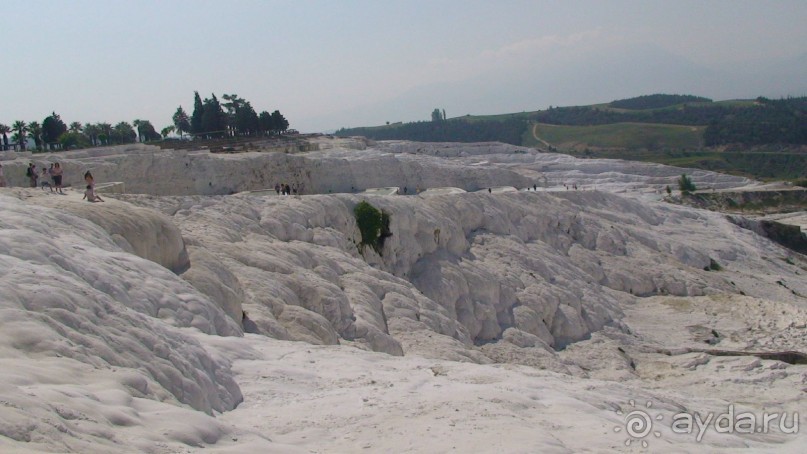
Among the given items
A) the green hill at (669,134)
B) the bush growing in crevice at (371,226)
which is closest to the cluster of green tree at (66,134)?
the bush growing in crevice at (371,226)

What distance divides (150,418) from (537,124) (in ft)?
449

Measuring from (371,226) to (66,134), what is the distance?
94.3 feet

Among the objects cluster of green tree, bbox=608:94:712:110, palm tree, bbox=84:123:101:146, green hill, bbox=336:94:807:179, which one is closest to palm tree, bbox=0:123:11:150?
palm tree, bbox=84:123:101:146

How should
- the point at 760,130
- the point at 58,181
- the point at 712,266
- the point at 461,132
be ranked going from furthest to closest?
the point at 461,132 → the point at 760,130 → the point at 712,266 → the point at 58,181

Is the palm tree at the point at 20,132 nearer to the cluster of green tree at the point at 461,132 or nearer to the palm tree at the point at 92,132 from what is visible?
the palm tree at the point at 92,132

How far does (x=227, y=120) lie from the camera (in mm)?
57156

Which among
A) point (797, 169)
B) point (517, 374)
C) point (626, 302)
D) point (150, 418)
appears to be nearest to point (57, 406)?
point (150, 418)

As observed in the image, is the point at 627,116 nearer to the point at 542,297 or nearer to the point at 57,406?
the point at 542,297

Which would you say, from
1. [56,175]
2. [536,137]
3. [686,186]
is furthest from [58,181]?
[536,137]

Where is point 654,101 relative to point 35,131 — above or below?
above

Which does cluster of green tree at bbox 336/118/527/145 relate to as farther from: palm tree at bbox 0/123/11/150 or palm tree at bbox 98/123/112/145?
palm tree at bbox 0/123/11/150

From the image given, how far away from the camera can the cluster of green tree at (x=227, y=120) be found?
53.6 meters

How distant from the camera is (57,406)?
566 centimetres

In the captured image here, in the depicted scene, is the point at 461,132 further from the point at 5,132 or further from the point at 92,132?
the point at 5,132
